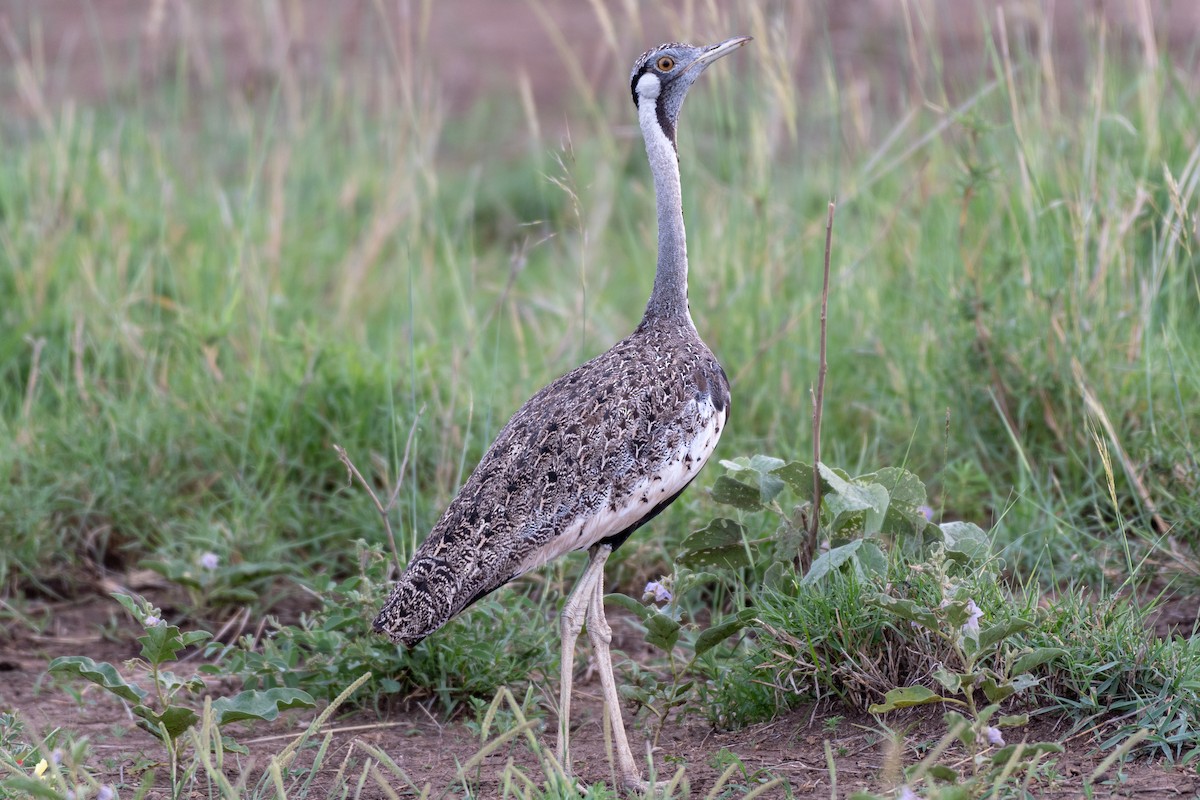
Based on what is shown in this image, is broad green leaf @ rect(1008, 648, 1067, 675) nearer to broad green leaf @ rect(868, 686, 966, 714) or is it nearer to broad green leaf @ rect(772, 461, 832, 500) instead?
broad green leaf @ rect(868, 686, 966, 714)

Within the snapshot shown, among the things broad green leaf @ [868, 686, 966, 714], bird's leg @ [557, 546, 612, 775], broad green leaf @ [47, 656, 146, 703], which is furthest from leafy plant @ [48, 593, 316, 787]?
broad green leaf @ [868, 686, 966, 714]

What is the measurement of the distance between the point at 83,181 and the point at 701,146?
337 cm

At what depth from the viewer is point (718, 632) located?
129 inches

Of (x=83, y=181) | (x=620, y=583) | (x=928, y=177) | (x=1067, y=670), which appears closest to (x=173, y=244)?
(x=83, y=181)

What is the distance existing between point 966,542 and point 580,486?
95 cm

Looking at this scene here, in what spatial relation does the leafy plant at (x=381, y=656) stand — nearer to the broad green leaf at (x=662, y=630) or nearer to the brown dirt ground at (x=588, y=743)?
the brown dirt ground at (x=588, y=743)

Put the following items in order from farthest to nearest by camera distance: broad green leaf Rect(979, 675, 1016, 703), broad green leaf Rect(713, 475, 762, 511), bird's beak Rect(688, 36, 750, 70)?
1. bird's beak Rect(688, 36, 750, 70)
2. broad green leaf Rect(713, 475, 762, 511)
3. broad green leaf Rect(979, 675, 1016, 703)

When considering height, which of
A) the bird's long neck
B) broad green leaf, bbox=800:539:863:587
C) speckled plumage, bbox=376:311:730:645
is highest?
the bird's long neck

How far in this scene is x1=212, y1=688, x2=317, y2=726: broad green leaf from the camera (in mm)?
3088

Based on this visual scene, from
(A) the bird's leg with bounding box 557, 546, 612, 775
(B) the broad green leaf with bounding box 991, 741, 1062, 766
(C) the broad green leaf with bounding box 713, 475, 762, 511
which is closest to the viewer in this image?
(B) the broad green leaf with bounding box 991, 741, 1062, 766

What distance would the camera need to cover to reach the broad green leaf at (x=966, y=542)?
10.8 feet

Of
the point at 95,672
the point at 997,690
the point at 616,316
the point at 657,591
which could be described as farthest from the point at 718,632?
the point at 616,316

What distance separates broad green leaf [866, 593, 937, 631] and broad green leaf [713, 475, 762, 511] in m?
0.54

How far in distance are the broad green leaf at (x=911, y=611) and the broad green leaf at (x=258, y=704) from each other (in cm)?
132
